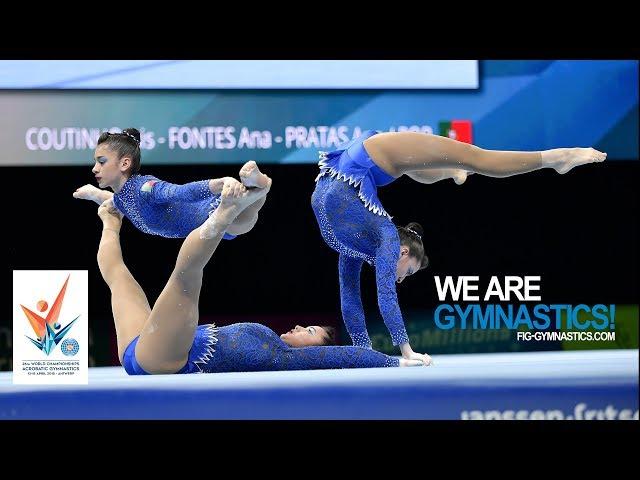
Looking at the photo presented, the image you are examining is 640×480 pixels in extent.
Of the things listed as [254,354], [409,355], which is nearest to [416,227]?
[409,355]

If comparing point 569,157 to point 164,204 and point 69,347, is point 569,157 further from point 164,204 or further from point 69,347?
point 69,347

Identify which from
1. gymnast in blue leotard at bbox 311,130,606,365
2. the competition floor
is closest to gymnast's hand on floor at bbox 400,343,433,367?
gymnast in blue leotard at bbox 311,130,606,365

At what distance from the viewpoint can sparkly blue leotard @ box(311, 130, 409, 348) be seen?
16.7 ft

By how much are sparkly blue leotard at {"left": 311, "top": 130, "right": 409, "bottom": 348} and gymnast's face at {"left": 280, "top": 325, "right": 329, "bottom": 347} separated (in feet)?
0.62

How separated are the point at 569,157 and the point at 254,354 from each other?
1.81 m

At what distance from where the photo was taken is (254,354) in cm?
495

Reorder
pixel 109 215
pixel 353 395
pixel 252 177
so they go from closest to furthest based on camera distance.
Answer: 1. pixel 252 177
2. pixel 353 395
3. pixel 109 215

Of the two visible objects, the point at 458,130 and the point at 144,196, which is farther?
the point at 458,130

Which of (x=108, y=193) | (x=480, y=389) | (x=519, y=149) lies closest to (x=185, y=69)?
(x=108, y=193)

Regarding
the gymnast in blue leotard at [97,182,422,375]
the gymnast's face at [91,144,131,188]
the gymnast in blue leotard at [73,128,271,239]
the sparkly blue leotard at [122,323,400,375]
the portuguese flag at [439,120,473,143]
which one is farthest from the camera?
the portuguese flag at [439,120,473,143]

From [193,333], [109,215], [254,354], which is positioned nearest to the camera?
[193,333]

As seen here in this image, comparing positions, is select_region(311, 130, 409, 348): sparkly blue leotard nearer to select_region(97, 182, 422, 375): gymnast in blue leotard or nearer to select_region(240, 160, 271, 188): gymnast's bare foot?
select_region(97, 182, 422, 375): gymnast in blue leotard

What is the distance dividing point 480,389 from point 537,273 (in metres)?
0.92

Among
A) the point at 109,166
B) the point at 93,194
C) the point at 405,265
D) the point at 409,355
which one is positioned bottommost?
the point at 409,355
